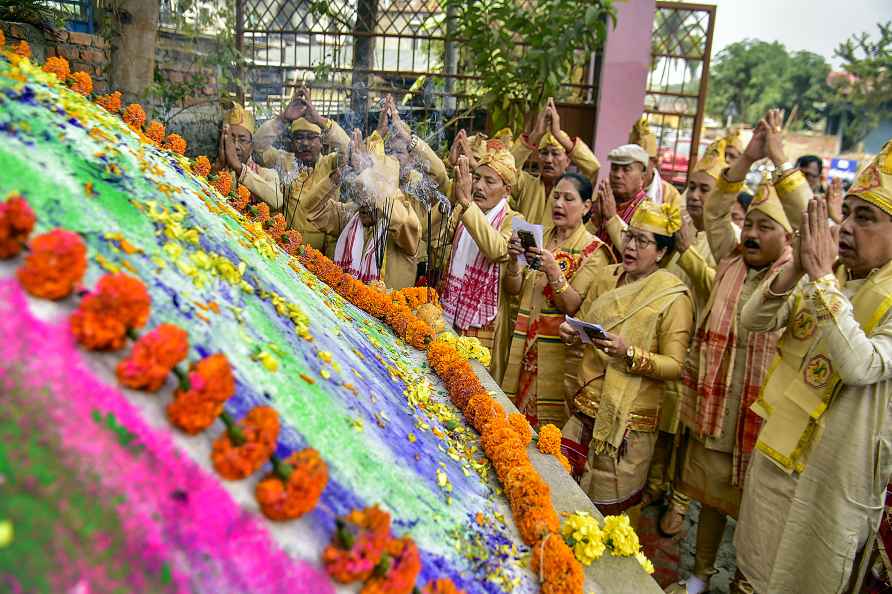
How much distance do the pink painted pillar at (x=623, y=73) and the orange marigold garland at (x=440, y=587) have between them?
6.68 meters

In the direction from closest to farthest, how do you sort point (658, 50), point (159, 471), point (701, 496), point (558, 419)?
1. point (159, 471)
2. point (701, 496)
3. point (558, 419)
4. point (658, 50)

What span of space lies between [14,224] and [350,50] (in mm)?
6731

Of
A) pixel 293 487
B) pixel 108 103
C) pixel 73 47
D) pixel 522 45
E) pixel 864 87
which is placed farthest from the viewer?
pixel 864 87

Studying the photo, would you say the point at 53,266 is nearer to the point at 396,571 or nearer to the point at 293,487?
Result: the point at 293,487

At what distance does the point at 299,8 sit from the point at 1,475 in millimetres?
7163

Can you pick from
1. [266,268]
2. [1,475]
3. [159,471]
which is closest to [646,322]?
[266,268]

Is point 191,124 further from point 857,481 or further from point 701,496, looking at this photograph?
point 857,481

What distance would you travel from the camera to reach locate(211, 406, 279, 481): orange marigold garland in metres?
1.16

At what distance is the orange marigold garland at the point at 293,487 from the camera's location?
1.16 m

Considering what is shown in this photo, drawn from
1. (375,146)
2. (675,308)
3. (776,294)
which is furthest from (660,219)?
(375,146)

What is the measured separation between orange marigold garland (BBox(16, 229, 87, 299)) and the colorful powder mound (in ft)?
0.09

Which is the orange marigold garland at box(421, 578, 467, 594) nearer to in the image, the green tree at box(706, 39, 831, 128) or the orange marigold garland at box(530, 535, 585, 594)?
the orange marigold garland at box(530, 535, 585, 594)

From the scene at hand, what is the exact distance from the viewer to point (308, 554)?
119 centimetres

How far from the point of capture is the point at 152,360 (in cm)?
115
